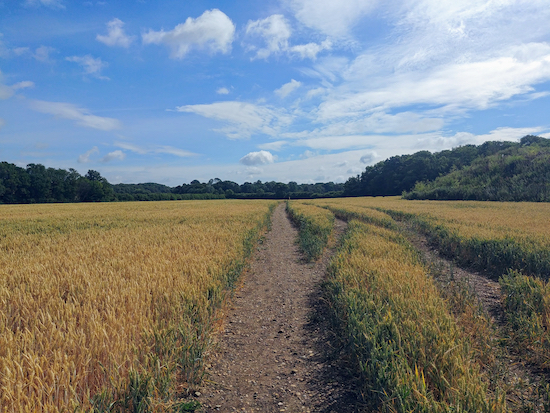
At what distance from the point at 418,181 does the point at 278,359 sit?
90097 millimetres

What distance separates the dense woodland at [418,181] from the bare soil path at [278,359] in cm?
4317

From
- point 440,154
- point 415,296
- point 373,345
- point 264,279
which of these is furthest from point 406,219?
point 440,154

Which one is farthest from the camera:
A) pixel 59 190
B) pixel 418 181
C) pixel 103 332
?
pixel 418 181

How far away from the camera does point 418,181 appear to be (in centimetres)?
8362

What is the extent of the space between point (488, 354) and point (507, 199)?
46651mm

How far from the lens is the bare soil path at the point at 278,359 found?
3180mm

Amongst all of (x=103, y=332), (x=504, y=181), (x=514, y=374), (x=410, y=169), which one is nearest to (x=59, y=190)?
(x=103, y=332)

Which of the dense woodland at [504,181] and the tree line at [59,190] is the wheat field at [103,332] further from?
the tree line at [59,190]

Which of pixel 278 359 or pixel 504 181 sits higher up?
pixel 504 181

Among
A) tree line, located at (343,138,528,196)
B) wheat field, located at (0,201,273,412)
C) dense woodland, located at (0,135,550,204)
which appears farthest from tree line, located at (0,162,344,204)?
wheat field, located at (0,201,273,412)

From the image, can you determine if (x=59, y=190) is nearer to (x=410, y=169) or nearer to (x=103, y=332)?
(x=103, y=332)

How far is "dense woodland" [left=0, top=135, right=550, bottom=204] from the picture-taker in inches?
1734

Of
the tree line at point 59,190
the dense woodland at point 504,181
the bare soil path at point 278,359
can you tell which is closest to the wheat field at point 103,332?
the bare soil path at point 278,359

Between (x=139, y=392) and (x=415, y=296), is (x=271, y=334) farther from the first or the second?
(x=139, y=392)
